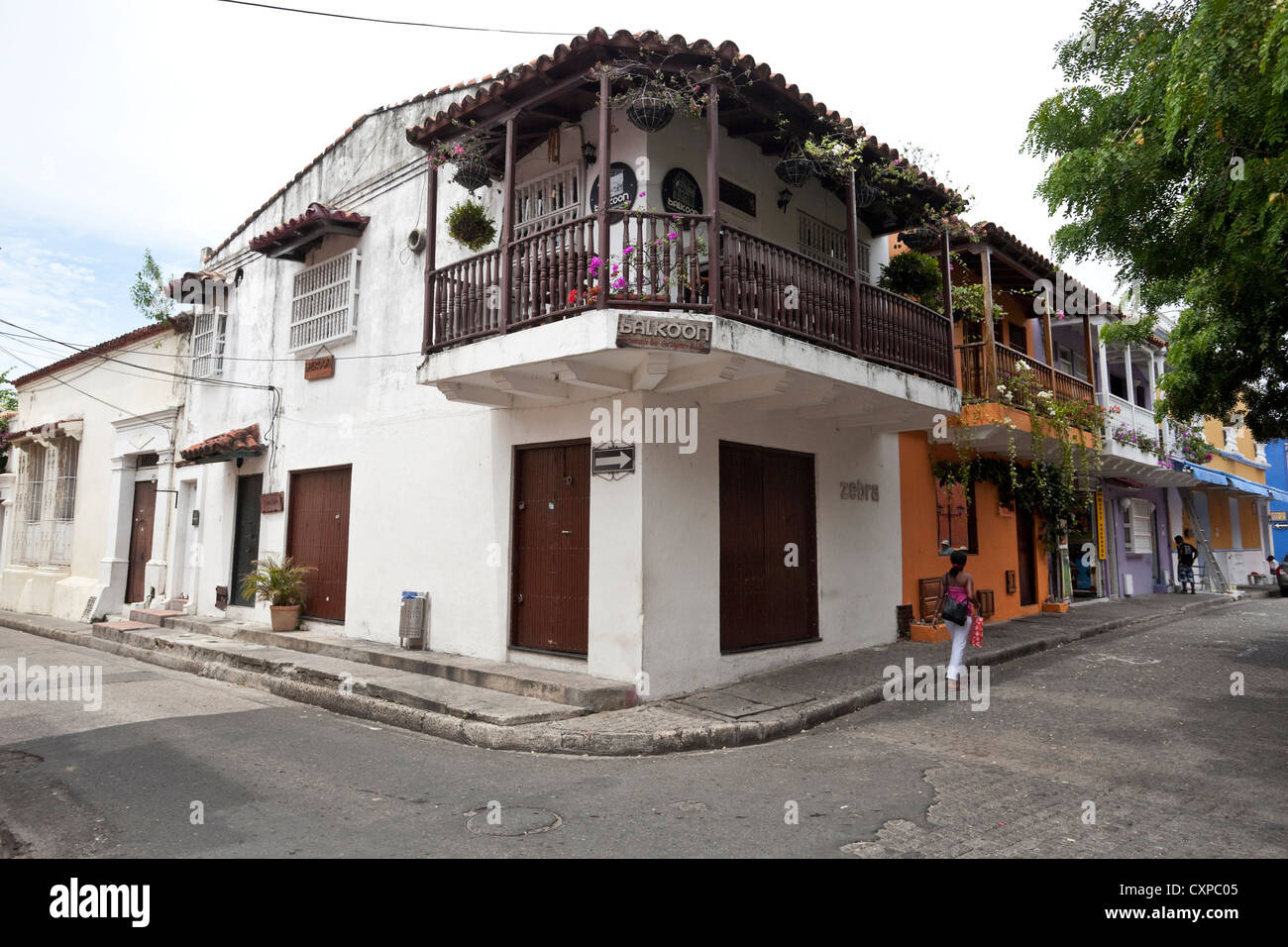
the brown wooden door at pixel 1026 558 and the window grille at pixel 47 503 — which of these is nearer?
the brown wooden door at pixel 1026 558

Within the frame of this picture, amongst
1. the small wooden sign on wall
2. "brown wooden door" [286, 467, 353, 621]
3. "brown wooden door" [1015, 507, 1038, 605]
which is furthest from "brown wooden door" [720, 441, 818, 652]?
"brown wooden door" [1015, 507, 1038, 605]

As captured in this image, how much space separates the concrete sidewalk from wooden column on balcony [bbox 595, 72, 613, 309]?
12.2ft

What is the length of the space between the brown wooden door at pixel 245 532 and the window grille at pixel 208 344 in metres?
2.52

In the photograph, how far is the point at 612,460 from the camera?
812 cm

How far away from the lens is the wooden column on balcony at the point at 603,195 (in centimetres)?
690

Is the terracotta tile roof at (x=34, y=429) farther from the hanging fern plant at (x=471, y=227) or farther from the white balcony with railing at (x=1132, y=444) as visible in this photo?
the white balcony with railing at (x=1132, y=444)

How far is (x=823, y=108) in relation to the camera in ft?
27.3

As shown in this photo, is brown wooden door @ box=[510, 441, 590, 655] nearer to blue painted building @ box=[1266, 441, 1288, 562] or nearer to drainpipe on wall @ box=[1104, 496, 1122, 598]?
drainpipe on wall @ box=[1104, 496, 1122, 598]

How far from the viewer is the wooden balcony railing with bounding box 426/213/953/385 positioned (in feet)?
23.5

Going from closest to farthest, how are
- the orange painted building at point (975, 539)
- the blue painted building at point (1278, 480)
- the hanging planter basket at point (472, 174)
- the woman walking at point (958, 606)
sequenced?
the woman walking at point (958, 606) → the hanging planter basket at point (472, 174) → the orange painted building at point (975, 539) → the blue painted building at point (1278, 480)

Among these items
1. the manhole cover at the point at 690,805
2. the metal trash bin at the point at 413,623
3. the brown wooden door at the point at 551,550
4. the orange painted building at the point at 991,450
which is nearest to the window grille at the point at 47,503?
the metal trash bin at the point at 413,623

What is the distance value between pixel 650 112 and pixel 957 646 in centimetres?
639

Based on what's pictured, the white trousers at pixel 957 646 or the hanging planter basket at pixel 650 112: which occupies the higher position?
the hanging planter basket at pixel 650 112
